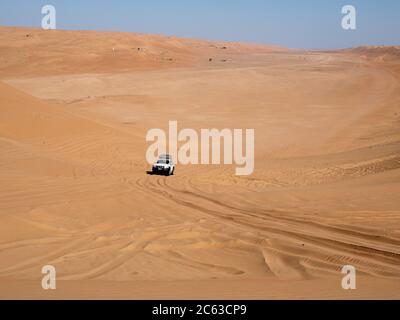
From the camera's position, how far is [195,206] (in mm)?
14242

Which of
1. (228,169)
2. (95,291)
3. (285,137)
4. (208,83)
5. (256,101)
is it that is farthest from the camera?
(208,83)

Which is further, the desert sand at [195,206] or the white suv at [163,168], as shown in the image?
the white suv at [163,168]

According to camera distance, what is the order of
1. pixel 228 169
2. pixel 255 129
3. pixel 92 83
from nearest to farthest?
pixel 228 169
pixel 255 129
pixel 92 83

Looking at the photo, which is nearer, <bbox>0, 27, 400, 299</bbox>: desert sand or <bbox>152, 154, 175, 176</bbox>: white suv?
<bbox>0, 27, 400, 299</bbox>: desert sand

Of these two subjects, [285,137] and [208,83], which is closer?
[285,137]

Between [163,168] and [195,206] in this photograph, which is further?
[163,168]

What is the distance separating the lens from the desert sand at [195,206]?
27.2ft

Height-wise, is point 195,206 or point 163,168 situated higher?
point 163,168

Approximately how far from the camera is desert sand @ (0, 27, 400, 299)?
830cm

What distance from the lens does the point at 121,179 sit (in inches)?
699

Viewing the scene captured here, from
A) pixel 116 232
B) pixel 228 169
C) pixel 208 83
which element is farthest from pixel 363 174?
pixel 208 83
